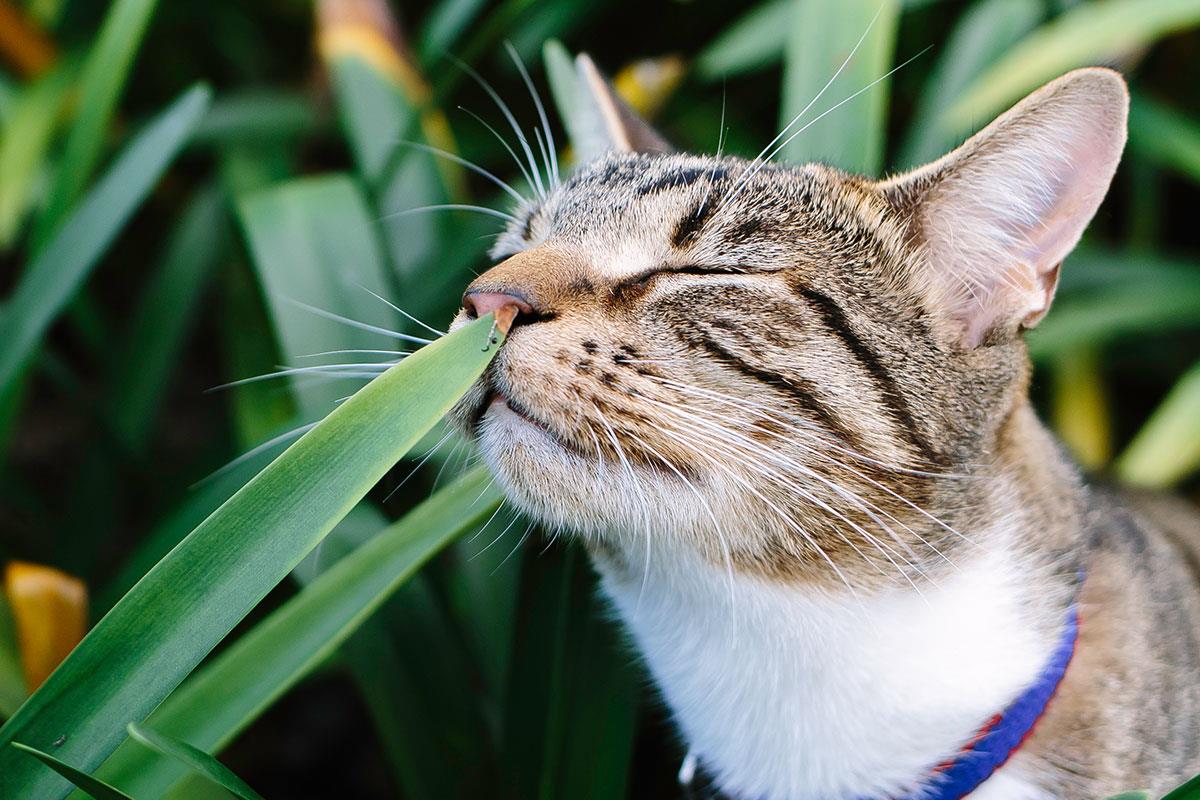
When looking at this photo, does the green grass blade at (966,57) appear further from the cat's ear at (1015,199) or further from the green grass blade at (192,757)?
the green grass blade at (192,757)

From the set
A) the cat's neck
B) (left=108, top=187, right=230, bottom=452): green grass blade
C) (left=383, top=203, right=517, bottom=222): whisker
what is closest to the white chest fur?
the cat's neck

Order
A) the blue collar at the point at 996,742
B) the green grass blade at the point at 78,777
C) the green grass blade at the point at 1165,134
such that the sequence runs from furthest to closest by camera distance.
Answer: the green grass blade at the point at 1165,134, the blue collar at the point at 996,742, the green grass blade at the point at 78,777

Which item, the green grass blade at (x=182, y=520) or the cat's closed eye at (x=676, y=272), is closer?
the cat's closed eye at (x=676, y=272)

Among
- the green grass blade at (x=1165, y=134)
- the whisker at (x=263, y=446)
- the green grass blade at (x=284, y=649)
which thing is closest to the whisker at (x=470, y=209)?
the whisker at (x=263, y=446)

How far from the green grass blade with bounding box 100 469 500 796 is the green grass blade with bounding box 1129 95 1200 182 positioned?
208 centimetres

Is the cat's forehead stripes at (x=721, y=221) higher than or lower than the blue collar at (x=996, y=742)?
higher

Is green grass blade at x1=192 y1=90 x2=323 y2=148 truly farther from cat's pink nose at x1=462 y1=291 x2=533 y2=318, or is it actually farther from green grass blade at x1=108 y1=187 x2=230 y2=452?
cat's pink nose at x1=462 y1=291 x2=533 y2=318

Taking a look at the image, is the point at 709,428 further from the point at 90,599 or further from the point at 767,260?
the point at 90,599

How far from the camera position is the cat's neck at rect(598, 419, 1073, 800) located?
49.6 inches

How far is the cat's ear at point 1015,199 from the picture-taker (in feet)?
3.76

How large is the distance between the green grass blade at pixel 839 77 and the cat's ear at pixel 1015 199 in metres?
0.61

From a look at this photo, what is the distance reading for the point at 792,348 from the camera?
121 centimetres

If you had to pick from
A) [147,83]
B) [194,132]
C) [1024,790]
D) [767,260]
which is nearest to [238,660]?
[767,260]

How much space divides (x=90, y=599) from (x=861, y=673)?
1439 mm
